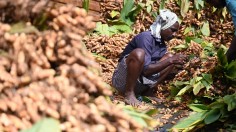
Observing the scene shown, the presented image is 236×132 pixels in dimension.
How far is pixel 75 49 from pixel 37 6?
22cm

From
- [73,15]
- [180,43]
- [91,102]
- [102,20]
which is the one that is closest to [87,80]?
[91,102]

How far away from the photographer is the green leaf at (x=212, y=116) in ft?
12.3

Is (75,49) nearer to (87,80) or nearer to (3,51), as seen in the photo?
(87,80)

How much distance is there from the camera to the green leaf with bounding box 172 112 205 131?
151 inches

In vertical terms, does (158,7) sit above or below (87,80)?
below

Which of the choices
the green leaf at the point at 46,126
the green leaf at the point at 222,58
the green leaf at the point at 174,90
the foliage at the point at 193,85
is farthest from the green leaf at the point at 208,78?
the green leaf at the point at 46,126

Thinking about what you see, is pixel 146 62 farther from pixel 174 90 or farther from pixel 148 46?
pixel 174 90

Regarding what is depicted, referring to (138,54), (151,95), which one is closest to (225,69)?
(138,54)

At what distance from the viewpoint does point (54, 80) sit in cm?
168

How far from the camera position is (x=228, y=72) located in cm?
432

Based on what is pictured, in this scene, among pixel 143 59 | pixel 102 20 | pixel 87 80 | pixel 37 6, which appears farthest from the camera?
pixel 102 20

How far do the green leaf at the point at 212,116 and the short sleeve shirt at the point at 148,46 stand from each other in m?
1.11

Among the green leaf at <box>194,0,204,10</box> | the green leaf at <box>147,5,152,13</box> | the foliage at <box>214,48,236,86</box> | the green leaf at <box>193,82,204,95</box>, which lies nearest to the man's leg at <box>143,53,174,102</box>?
the green leaf at <box>193,82,204,95</box>

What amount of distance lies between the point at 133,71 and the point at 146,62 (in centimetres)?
19
